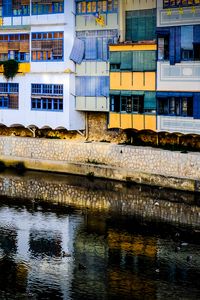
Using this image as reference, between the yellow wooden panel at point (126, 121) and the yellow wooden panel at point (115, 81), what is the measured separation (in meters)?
1.37

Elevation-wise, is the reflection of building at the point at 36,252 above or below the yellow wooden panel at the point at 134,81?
below

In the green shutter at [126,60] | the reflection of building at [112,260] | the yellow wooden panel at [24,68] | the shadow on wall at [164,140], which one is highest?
the green shutter at [126,60]

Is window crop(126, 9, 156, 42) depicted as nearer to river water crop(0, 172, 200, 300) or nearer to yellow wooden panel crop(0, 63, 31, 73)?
yellow wooden panel crop(0, 63, 31, 73)

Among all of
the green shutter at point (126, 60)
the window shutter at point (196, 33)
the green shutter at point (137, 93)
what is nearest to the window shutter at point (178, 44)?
the window shutter at point (196, 33)

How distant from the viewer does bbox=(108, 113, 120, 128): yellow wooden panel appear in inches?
1328

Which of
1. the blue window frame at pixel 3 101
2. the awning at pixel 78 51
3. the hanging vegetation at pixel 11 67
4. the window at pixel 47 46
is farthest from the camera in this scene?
the blue window frame at pixel 3 101

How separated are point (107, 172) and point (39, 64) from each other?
7.05m

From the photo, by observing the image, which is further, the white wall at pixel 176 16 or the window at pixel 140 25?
the window at pixel 140 25

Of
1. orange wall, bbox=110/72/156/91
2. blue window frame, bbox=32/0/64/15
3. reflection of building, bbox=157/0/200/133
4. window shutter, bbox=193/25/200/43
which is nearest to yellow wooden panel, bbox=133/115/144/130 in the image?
reflection of building, bbox=157/0/200/133

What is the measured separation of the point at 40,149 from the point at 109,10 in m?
7.42

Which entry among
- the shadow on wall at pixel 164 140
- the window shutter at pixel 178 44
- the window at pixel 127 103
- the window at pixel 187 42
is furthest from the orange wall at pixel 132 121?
the window at pixel 187 42

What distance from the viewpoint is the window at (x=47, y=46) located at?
3531 cm

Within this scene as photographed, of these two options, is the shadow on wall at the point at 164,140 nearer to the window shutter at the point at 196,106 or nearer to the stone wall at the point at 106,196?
the window shutter at the point at 196,106

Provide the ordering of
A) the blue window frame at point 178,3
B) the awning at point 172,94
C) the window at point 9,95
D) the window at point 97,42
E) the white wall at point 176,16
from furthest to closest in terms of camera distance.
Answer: the window at point 9,95
the window at point 97,42
the awning at point 172,94
the white wall at point 176,16
the blue window frame at point 178,3
